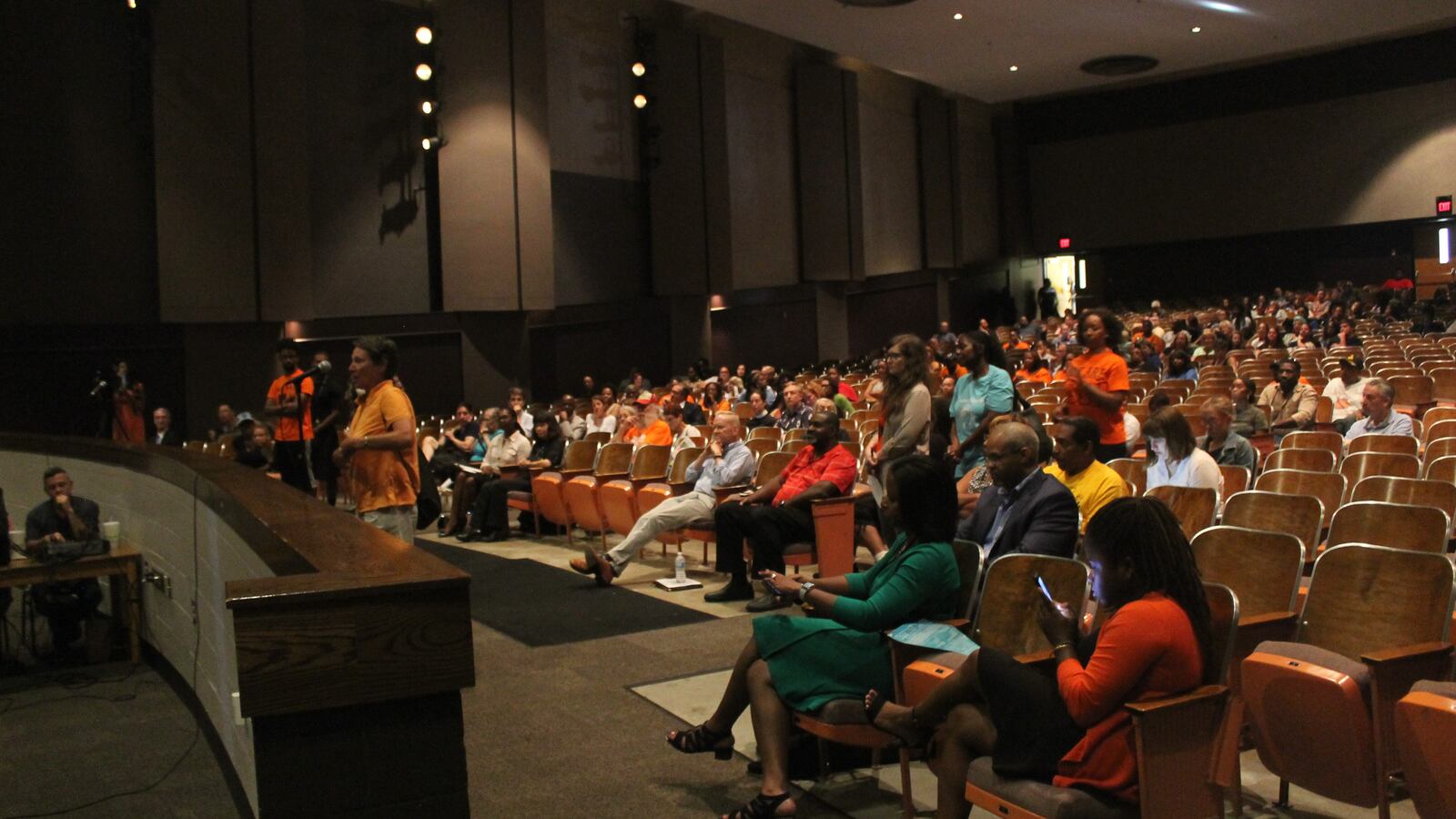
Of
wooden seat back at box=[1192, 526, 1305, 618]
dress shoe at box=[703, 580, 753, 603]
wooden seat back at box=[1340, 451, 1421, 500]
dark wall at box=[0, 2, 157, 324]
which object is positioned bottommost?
dress shoe at box=[703, 580, 753, 603]

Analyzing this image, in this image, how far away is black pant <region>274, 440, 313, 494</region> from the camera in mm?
6832

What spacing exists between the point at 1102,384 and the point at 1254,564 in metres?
1.84

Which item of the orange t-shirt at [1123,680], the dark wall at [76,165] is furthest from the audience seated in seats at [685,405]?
the orange t-shirt at [1123,680]

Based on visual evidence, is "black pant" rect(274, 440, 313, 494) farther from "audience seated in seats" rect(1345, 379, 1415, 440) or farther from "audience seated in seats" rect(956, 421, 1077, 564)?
"audience seated in seats" rect(1345, 379, 1415, 440)

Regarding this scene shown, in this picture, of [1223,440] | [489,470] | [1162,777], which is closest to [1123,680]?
[1162,777]

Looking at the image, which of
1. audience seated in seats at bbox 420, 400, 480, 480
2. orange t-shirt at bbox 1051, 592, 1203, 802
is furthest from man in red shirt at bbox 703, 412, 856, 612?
audience seated in seats at bbox 420, 400, 480, 480

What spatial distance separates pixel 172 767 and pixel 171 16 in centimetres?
1154

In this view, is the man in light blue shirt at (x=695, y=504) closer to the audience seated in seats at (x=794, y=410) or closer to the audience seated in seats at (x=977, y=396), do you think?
the audience seated in seats at (x=977, y=396)

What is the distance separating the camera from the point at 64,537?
614cm

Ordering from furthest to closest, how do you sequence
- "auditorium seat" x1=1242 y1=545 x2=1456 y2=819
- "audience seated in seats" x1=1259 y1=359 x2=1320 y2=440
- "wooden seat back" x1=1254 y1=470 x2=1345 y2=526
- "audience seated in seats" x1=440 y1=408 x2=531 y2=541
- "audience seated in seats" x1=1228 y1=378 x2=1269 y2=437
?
"audience seated in seats" x1=440 y1=408 x2=531 y2=541 → "audience seated in seats" x1=1259 y1=359 x2=1320 y2=440 → "audience seated in seats" x1=1228 y1=378 x2=1269 y2=437 → "wooden seat back" x1=1254 y1=470 x2=1345 y2=526 → "auditorium seat" x1=1242 y1=545 x2=1456 y2=819

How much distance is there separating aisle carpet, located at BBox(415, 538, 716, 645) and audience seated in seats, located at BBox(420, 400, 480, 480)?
275cm

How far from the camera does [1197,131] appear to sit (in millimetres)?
27344

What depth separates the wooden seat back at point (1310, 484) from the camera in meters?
5.59

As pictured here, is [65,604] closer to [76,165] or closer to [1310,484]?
[1310,484]
